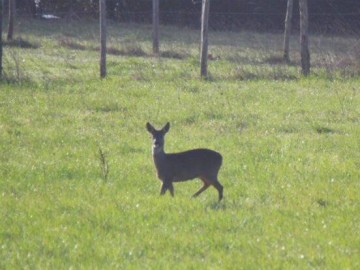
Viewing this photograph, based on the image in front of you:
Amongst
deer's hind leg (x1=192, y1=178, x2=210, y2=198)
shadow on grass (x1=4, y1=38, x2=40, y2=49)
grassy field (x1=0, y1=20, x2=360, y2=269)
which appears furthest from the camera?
shadow on grass (x1=4, y1=38, x2=40, y2=49)

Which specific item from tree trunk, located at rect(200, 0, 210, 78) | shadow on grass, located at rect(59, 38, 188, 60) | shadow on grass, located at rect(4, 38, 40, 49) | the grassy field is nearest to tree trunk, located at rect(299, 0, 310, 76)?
the grassy field

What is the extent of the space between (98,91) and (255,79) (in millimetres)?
4945

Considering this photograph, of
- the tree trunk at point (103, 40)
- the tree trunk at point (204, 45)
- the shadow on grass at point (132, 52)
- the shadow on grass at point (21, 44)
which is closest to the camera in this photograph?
the tree trunk at point (103, 40)

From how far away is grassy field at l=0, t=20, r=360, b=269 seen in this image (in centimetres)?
854

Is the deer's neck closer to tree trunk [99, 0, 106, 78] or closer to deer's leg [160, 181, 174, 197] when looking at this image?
deer's leg [160, 181, 174, 197]

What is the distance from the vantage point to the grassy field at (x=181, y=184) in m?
8.54

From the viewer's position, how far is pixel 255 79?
2366 centimetres

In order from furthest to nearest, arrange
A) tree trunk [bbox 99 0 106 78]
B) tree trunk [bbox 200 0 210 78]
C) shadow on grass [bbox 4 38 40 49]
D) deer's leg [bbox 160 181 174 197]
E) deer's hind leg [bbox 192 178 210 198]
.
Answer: shadow on grass [bbox 4 38 40 49], tree trunk [bbox 200 0 210 78], tree trunk [bbox 99 0 106 78], deer's hind leg [bbox 192 178 210 198], deer's leg [bbox 160 181 174 197]

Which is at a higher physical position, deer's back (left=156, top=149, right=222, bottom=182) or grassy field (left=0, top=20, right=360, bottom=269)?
deer's back (left=156, top=149, right=222, bottom=182)

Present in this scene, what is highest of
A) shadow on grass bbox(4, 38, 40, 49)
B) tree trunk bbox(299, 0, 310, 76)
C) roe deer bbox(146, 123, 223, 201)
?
roe deer bbox(146, 123, 223, 201)

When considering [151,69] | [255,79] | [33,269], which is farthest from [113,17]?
[33,269]

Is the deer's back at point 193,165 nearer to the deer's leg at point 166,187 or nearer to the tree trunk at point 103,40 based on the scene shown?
the deer's leg at point 166,187

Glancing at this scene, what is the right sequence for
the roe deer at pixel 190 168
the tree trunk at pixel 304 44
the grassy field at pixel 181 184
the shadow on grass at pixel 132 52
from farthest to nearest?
the shadow on grass at pixel 132 52
the tree trunk at pixel 304 44
the roe deer at pixel 190 168
the grassy field at pixel 181 184

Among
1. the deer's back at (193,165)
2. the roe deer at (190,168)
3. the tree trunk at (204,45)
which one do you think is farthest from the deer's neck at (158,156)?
the tree trunk at (204,45)
